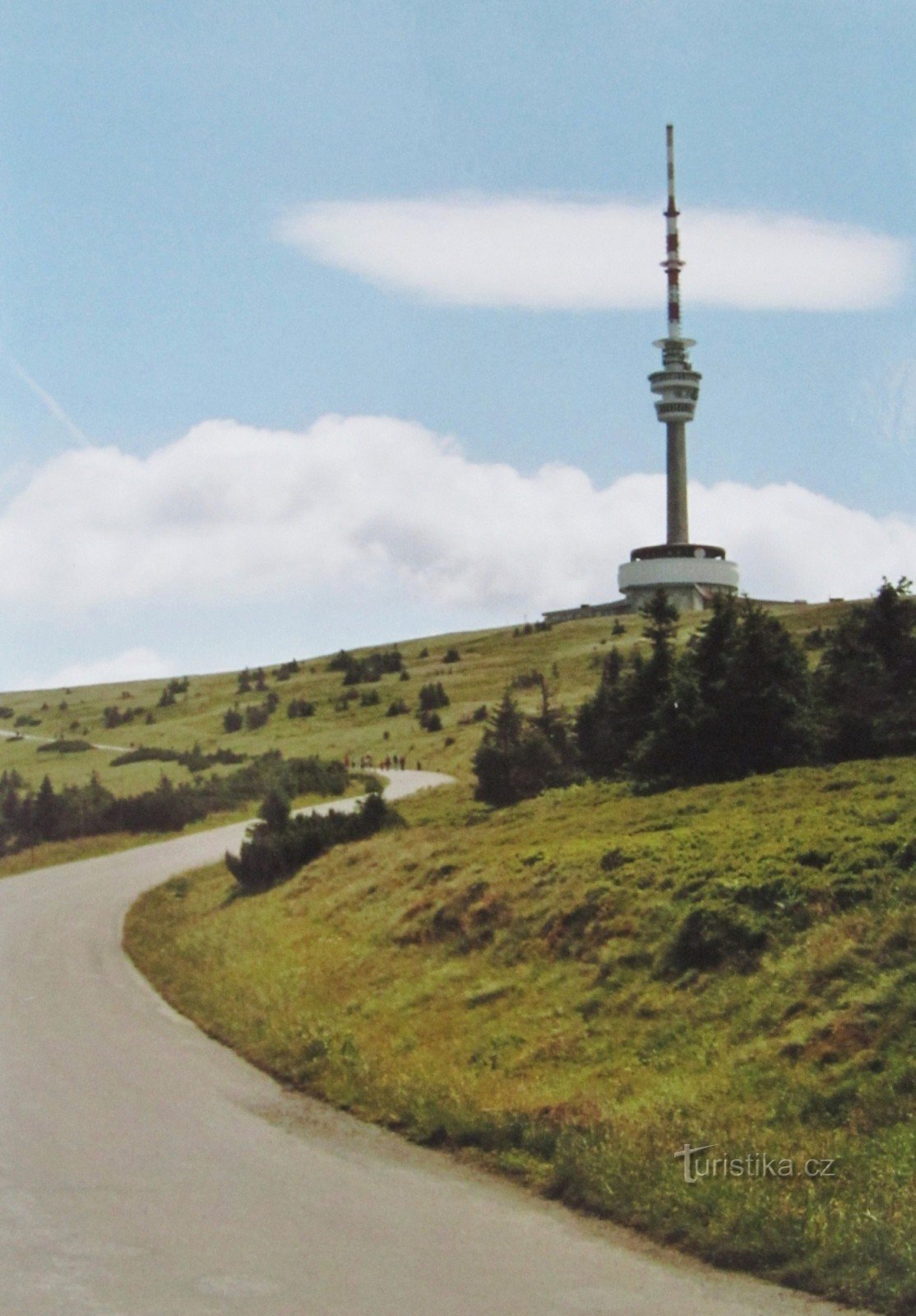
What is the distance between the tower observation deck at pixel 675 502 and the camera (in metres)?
154

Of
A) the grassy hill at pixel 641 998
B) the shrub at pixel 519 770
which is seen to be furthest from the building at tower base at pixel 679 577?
the grassy hill at pixel 641 998

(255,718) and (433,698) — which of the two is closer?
(433,698)

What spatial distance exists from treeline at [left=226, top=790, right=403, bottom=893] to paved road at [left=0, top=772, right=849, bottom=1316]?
16.0 m

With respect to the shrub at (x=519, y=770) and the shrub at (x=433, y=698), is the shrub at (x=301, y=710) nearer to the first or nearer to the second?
the shrub at (x=433, y=698)

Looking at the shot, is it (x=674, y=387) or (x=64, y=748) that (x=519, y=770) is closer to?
(x=64, y=748)

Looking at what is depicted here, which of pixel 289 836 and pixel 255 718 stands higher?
pixel 255 718

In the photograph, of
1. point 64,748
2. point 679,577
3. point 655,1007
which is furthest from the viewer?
point 679,577

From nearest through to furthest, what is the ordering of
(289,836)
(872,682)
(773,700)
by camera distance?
(773,700) < (872,682) < (289,836)

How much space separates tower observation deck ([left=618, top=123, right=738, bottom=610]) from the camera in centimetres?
15375

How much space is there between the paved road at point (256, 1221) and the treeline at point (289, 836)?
52.4 feet

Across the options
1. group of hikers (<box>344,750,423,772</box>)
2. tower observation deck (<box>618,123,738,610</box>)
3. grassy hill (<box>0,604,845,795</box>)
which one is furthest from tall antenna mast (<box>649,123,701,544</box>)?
group of hikers (<box>344,750,423,772</box>)

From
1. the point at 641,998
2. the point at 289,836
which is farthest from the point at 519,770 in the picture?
the point at 641,998

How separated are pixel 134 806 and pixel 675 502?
396ft

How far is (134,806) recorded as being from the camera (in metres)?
53.7
